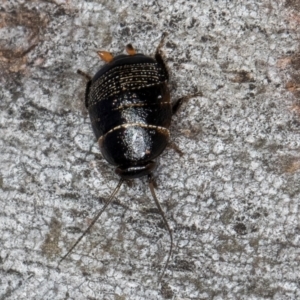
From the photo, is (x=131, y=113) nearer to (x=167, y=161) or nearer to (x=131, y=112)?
(x=131, y=112)

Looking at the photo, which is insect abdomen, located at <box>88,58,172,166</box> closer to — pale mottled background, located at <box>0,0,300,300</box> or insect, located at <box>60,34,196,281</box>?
insect, located at <box>60,34,196,281</box>

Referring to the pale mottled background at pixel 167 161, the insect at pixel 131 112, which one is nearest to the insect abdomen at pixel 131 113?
the insect at pixel 131 112

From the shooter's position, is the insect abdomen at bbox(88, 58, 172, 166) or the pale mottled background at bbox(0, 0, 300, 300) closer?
the pale mottled background at bbox(0, 0, 300, 300)

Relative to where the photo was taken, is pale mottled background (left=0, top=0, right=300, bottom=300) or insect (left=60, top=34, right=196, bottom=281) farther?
insect (left=60, top=34, right=196, bottom=281)

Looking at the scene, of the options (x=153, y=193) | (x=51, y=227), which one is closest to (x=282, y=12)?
(x=153, y=193)

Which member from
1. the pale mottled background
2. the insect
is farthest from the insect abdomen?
the pale mottled background

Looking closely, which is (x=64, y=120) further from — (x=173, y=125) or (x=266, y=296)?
(x=266, y=296)

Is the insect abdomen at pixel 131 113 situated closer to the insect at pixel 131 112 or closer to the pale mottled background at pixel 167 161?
the insect at pixel 131 112
